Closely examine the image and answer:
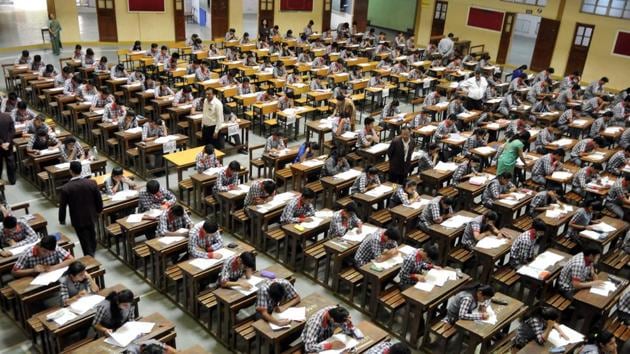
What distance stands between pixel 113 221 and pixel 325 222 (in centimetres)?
376

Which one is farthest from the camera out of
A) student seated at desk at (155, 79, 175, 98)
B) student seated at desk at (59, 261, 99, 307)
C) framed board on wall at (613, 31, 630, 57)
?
framed board on wall at (613, 31, 630, 57)

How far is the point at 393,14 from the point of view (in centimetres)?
3183

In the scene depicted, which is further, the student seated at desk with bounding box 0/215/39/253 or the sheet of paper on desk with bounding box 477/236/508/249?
the sheet of paper on desk with bounding box 477/236/508/249

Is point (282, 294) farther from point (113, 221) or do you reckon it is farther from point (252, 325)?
point (113, 221)

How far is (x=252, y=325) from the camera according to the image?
6523 mm

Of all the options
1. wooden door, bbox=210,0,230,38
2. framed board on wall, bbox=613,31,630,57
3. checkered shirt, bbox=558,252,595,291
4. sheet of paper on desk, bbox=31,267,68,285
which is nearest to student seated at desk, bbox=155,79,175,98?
sheet of paper on desk, bbox=31,267,68,285

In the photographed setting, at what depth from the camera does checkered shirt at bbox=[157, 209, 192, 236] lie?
8211 mm

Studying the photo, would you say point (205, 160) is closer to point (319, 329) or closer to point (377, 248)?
point (377, 248)

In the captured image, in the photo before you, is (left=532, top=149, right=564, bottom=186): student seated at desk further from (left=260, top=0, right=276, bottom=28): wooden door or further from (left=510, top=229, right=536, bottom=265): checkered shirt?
(left=260, top=0, right=276, bottom=28): wooden door

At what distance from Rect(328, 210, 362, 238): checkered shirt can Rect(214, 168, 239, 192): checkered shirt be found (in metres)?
2.20

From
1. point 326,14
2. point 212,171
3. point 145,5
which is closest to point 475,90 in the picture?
point 212,171

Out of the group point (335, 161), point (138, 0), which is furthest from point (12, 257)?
point (138, 0)

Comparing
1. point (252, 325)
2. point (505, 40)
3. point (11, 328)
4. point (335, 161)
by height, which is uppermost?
point (505, 40)

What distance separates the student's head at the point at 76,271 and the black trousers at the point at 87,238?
68.6 inches
